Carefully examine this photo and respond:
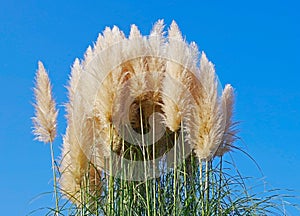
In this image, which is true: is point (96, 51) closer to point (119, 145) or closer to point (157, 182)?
point (119, 145)

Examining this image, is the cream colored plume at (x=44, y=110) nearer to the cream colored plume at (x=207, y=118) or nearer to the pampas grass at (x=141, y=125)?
the pampas grass at (x=141, y=125)

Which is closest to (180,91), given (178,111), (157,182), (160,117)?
(178,111)

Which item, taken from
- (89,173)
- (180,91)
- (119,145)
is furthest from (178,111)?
(89,173)

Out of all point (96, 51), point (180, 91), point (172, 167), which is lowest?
point (172, 167)

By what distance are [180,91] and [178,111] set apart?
0.37ft

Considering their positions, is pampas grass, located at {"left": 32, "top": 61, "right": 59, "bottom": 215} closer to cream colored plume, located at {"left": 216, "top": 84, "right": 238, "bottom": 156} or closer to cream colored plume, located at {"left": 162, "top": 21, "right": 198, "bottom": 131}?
cream colored plume, located at {"left": 162, "top": 21, "right": 198, "bottom": 131}

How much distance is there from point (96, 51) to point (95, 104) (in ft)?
1.02

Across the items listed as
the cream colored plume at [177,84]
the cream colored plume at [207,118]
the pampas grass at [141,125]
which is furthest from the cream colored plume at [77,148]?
the cream colored plume at [207,118]

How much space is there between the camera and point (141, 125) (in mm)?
3287

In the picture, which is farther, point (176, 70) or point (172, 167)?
point (172, 167)

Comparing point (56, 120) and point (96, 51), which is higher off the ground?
point (96, 51)

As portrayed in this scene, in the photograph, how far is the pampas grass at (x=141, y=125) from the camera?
3.16 metres

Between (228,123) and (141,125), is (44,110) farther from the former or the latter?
(228,123)

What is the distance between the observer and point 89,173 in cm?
334
